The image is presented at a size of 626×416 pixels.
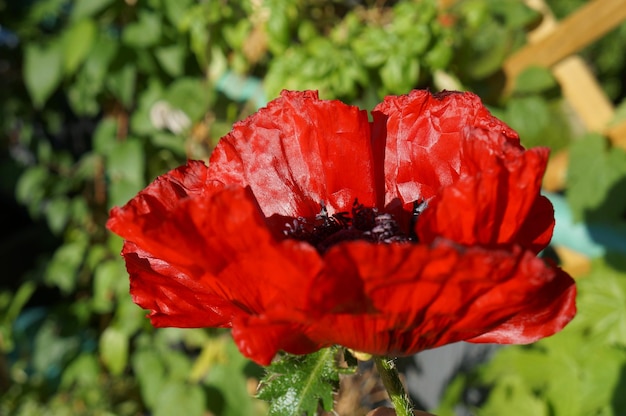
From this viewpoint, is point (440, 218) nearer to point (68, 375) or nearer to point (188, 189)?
point (188, 189)

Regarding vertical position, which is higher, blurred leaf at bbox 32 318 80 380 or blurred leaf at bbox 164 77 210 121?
blurred leaf at bbox 164 77 210 121

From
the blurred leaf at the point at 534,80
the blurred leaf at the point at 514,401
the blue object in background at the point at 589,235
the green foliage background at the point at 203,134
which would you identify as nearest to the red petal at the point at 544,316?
the green foliage background at the point at 203,134

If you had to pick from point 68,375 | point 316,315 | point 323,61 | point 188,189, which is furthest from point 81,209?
point 316,315

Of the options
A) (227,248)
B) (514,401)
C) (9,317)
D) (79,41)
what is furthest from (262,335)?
(9,317)

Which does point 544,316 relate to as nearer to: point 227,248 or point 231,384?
point 227,248

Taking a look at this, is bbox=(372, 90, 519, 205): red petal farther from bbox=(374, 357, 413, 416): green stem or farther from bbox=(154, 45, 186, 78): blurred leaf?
bbox=(154, 45, 186, 78): blurred leaf

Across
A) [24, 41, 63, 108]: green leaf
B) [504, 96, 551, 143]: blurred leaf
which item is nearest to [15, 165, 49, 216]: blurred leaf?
[24, 41, 63, 108]: green leaf

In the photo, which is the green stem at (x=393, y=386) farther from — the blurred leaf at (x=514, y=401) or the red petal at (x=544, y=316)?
the blurred leaf at (x=514, y=401)
